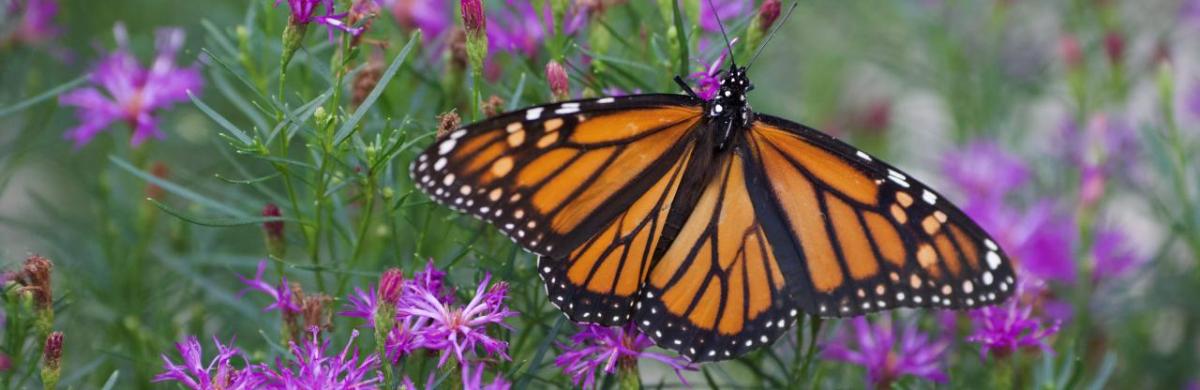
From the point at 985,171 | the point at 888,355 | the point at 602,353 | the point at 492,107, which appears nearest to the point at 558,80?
the point at 492,107

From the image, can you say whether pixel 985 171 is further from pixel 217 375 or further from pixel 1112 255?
pixel 217 375

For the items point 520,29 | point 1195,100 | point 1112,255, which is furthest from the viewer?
point 1195,100

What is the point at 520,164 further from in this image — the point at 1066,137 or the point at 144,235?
the point at 1066,137

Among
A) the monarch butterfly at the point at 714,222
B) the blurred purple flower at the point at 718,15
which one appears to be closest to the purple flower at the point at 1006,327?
the monarch butterfly at the point at 714,222

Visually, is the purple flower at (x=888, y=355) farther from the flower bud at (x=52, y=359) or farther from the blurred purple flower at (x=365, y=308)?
the flower bud at (x=52, y=359)

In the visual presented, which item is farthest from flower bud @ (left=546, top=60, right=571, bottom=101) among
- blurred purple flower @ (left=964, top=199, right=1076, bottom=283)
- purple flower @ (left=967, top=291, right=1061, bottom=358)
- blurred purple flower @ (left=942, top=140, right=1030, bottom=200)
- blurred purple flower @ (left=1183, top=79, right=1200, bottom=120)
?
blurred purple flower @ (left=1183, top=79, right=1200, bottom=120)

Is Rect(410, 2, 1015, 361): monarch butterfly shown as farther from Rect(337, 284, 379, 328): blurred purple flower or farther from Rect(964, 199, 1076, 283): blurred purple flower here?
Rect(964, 199, 1076, 283): blurred purple flower
